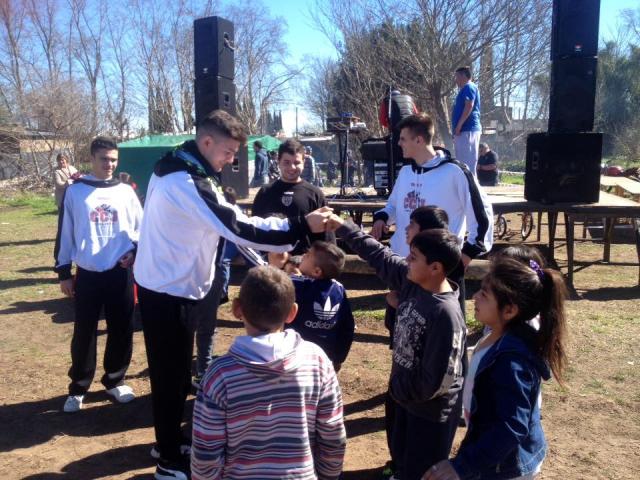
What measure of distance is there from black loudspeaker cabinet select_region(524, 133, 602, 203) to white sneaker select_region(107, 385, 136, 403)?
6001mm

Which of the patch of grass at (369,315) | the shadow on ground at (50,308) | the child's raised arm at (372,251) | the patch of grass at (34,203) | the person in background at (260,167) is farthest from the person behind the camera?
the person in background at (260,167)

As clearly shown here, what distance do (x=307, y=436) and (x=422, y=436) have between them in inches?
28.0

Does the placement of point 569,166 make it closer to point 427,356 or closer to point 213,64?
point 213,64

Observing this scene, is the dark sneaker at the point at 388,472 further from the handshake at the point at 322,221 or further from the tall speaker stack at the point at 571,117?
the tall speaker stack at the point at 571,117

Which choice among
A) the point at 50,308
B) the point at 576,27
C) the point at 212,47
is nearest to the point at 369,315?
the point at 50,308

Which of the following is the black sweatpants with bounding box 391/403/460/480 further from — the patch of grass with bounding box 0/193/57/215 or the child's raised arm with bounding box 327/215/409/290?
the patch of grass with bounding box 0/193/57/215

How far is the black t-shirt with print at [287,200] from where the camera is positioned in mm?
4465

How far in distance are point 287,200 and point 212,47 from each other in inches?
261

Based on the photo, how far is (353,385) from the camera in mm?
4777

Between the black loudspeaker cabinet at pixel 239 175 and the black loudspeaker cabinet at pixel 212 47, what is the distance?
175 cm

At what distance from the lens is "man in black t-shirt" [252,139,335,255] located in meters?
4.47

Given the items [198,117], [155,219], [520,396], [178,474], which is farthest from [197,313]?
[198,117]

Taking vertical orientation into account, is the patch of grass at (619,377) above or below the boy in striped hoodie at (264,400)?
below

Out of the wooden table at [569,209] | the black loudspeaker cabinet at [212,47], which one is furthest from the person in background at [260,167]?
the wooden table at [569,209]
